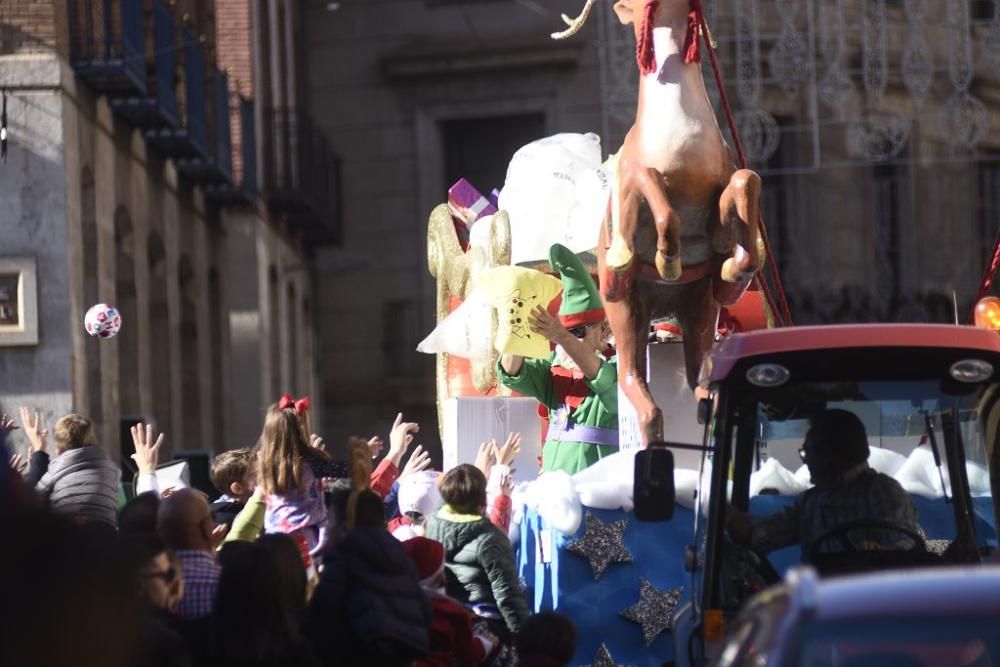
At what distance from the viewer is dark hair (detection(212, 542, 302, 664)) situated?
7.48 meters

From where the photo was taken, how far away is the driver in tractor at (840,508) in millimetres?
8289

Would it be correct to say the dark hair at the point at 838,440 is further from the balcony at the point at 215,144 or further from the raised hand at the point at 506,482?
the balcony at the point at 215,144

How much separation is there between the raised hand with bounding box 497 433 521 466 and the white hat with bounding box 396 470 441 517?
35cm

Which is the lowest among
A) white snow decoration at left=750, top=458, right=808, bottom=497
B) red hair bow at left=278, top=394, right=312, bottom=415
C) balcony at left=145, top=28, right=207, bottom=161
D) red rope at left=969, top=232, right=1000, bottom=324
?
white snow decoration at left=750, top=458, right=808, bottom=497

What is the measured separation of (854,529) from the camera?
833 centimetres

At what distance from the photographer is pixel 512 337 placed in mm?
11750

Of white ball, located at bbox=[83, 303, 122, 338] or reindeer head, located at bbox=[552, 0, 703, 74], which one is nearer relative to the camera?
reindeer head, located at bbox=[552, 0, 703, 74]

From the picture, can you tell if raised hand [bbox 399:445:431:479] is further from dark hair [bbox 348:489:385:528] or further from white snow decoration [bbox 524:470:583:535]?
dark hair [bbox 348:489:385:528]

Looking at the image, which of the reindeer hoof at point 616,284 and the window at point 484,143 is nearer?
the reindeer hoof at point 616,284

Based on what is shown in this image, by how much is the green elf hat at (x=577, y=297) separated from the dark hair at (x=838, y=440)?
10.4 feet

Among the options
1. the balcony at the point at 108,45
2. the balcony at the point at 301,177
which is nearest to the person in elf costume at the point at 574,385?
the balcony at the point at 108,45

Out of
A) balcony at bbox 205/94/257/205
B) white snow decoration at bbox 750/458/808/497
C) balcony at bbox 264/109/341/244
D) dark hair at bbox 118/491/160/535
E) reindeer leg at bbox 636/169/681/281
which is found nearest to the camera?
white snow decoration at bbox 750/458/808/497

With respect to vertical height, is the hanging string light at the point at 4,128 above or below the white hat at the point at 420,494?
above

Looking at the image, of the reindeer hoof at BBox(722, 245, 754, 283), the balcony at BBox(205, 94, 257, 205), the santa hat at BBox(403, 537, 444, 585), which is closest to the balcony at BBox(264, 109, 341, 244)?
the balcony at BBox(205, 94, 257, 205)
